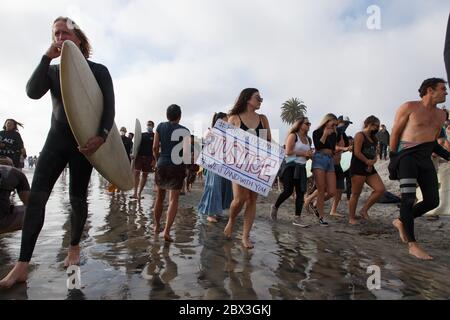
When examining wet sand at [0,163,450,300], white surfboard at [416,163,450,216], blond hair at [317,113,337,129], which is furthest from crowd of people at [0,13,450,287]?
white surfboard at [416,163,450,216]

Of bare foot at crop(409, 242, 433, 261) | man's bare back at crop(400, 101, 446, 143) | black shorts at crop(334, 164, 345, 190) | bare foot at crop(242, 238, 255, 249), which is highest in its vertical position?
man's bare back at crop(400, 101, 446, 143)

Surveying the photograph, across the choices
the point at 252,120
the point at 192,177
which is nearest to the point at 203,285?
the point at 252,120

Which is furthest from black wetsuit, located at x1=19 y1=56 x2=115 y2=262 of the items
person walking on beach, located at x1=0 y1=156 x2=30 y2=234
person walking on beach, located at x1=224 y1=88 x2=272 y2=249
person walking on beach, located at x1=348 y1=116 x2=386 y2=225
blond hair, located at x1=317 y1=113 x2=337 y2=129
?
person walking on beach, located at x1=348 y1=116 x2=386 y2=225

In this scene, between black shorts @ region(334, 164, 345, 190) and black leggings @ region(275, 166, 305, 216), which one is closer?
black leggings @ region(275, 166, 305, 216)

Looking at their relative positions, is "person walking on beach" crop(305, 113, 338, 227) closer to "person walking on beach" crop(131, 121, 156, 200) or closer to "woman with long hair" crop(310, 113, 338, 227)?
"woman with long hair" crop(310, 113, 338, 227)

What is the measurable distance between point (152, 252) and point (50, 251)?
39.6 inches

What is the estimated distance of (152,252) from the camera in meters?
3.41

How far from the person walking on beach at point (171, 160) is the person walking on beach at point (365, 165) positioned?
322 cm

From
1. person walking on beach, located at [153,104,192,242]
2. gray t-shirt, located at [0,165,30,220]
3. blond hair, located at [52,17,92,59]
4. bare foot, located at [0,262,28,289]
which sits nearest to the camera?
bare foot, located at [0,262,28,289]

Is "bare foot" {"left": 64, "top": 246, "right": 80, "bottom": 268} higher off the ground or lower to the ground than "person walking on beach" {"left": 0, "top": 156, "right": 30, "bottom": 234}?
lower

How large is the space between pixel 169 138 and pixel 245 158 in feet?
3.45

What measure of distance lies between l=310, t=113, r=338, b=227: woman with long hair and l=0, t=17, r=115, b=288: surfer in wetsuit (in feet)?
13.4

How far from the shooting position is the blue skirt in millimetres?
5926

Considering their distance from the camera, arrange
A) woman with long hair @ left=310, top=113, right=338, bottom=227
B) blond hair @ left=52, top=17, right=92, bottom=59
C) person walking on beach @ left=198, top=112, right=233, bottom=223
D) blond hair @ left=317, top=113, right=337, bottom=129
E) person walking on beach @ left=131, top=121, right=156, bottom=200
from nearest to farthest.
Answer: blond hair @ left=52, top=17, right=92, bottom=59 < person walking on beach @ left=198, top=112, right=233, bottom=223 < woman with long hair @ left=310, top=113, right=338, bottom=227 < blond hair @ left=317, top=113, right=337, bottom=129 < person walking on beach @ left=131, top=121, right=156, bottom=200
